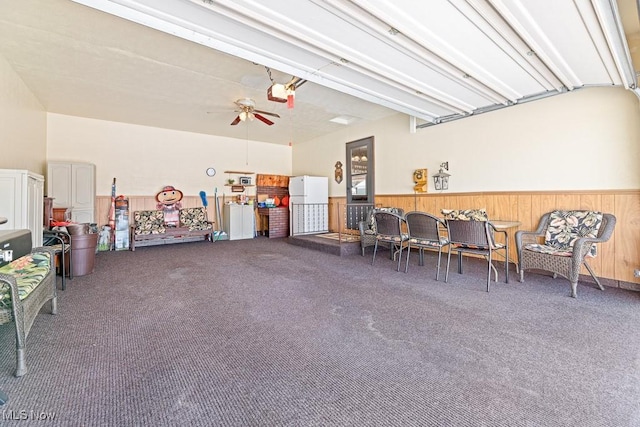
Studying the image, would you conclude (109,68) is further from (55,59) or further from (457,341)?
(457,341)

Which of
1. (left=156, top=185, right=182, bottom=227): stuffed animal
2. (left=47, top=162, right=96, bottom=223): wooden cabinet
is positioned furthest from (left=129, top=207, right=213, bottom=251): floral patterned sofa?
(left=47, top=162, right=96, bottom=223): wooden cabinet

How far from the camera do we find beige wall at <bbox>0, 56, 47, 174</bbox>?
3662 mm

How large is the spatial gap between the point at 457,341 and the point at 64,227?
17.0 feet

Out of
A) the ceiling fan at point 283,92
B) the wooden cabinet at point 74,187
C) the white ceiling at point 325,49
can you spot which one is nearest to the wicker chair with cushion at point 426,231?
the white ceiling at point 325,49

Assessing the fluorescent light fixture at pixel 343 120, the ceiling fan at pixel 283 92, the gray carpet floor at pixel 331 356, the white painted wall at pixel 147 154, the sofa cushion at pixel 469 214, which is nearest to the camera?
the gray carpet floor at pixel 331 356

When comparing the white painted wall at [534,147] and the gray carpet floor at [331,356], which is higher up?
the white painted wall at [534,147]

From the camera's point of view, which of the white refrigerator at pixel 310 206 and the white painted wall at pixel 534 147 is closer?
the white painted wall at pixel 534 147

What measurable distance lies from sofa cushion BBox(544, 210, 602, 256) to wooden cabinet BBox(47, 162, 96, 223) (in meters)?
8.19

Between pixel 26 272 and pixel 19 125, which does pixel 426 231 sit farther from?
pixel 19 125

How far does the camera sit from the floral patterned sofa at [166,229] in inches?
251

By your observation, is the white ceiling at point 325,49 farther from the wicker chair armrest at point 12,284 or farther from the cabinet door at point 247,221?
the cabinet door at point 247,221

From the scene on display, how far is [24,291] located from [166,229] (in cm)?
512

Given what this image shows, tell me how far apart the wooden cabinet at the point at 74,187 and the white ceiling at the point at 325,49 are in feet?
4.28

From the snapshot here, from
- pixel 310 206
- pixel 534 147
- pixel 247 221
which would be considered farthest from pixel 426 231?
pixel 247 221
